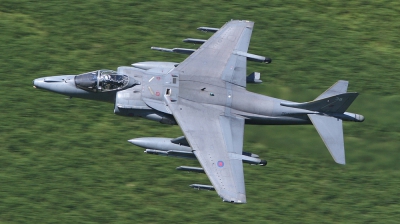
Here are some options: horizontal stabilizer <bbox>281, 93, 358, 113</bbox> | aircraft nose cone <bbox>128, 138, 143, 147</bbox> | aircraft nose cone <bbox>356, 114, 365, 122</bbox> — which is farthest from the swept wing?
aircraft nose cone <bbox>356, 114, 365, 122</bbox>

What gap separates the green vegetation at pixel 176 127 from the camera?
2727 cm

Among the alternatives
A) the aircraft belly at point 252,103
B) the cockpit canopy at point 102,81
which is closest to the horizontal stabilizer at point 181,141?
the aircraft belly at point 252,103

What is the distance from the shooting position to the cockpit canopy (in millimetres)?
27438

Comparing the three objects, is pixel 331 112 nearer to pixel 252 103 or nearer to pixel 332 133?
pixel 332 133

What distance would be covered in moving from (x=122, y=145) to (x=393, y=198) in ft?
36.6

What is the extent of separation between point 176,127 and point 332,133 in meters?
6.67

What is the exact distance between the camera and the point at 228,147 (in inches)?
1051

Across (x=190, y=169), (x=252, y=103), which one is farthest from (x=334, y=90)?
(x=190, y=169)

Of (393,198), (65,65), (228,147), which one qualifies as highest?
(65,65)

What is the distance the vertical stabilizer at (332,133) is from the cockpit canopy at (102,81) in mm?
7558

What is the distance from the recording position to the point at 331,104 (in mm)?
27719

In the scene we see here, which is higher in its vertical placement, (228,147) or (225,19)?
(225,19)

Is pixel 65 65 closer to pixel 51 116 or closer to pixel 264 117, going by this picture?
pixel 51 116

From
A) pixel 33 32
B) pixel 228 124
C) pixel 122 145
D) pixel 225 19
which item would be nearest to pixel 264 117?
pixel 228 124
